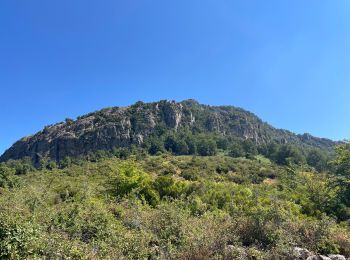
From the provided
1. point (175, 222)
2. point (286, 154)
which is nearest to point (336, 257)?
point (175, 222)

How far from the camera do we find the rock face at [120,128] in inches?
4331

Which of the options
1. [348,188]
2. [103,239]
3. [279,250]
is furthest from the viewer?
[348,188]

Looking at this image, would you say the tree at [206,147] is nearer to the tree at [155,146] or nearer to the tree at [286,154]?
the tree at [155,146]

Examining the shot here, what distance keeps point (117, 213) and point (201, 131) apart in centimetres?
10977

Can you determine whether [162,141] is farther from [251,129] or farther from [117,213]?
[117,213]

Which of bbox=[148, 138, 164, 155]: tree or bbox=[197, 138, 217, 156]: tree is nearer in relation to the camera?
bbox=[197, 138, 217, 156]: tree

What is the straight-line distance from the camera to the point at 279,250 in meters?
7.16

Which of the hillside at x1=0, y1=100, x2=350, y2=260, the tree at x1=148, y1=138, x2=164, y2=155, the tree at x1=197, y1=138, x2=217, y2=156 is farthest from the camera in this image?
the tree at x1=148, y1=138, x2=164, y2=155

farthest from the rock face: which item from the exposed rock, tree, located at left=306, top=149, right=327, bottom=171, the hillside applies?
the exposed rock

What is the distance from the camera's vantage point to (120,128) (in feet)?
366

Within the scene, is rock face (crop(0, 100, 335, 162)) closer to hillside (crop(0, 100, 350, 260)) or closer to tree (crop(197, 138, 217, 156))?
tree (crop(197, 138, 217, 156))

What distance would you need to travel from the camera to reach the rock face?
110 meters

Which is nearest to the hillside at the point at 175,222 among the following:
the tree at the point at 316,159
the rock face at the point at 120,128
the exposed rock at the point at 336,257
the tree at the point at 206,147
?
the exposed rock at the point at 336,257

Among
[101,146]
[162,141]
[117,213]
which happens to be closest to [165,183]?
[117,213]
